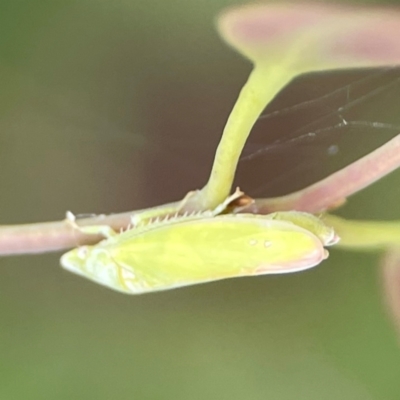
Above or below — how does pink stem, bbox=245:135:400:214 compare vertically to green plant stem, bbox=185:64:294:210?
below

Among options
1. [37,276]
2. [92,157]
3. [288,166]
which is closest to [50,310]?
[37,276]

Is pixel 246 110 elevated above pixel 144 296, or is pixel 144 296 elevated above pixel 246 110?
pixel 246 110

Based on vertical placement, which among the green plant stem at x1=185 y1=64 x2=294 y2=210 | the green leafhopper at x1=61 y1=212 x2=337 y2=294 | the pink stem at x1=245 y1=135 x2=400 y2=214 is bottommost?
the green leafhopper at x1=61 y1=212 x2=337 y2=294

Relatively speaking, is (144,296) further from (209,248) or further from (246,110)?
(246,110)

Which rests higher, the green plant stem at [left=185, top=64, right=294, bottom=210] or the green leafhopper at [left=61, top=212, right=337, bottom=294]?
the green plant stem at [left=185, top=64, right=294, bottom=210]

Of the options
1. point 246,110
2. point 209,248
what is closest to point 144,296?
point 209,248

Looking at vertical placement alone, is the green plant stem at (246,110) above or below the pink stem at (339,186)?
above
